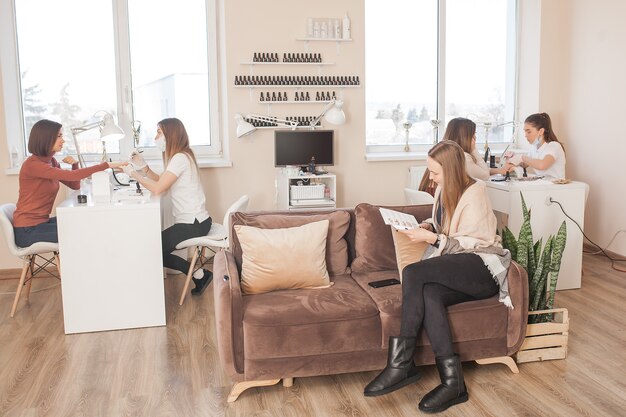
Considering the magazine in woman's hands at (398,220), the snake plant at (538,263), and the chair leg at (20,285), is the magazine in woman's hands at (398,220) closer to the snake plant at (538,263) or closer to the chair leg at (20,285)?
the snake plant at (538,263)

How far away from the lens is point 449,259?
303cm

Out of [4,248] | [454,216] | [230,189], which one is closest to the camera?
[454,216]

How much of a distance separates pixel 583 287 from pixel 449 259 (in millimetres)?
2130

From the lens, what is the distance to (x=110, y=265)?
3832mm

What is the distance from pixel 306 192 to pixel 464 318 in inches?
95.0

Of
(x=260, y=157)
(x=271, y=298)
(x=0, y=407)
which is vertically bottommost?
(x=0, y=407)

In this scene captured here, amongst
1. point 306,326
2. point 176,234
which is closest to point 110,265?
point 176,234

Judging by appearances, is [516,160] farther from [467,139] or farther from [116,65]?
[116,65]

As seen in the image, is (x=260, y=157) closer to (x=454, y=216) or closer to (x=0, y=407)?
(x=454, y=216)

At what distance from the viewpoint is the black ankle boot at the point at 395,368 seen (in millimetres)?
2904

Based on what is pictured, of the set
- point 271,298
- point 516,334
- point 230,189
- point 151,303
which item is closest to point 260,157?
point 230,189

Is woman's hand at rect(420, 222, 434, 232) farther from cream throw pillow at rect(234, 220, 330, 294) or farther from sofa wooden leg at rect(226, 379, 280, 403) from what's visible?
sofa wooden leg at rect(226, 379, 280, 403)

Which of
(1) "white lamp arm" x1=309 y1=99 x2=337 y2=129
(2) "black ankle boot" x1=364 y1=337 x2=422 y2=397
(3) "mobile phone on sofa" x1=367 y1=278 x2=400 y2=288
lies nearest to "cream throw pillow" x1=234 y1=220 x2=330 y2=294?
(3) "mobile phone on sofa" x1=367 y1=278 x2=400 y2=288

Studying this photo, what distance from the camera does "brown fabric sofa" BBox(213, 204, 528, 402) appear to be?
289cm
